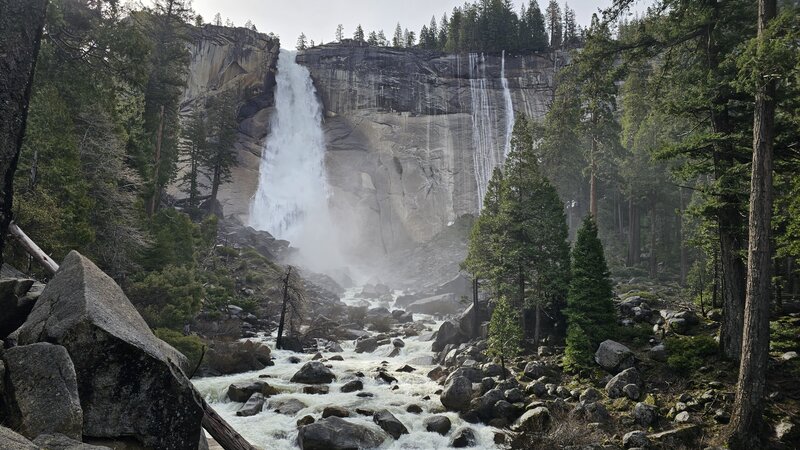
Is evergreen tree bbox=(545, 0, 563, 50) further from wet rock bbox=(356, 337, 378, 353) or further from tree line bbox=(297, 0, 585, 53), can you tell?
wet rock bbox=(356, 337, 378, 353)

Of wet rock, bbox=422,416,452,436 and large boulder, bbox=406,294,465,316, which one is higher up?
wet rock, bbox=422,416,452,436

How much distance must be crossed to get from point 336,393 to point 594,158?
21.4 m

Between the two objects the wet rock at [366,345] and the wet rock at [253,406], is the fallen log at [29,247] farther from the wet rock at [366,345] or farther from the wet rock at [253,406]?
the wet rock at [366,345]

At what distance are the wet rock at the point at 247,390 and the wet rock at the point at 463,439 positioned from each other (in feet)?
24.5

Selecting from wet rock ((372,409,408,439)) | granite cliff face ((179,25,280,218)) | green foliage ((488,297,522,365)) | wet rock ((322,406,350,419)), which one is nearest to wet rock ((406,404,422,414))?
wet rock ((372,409,408,439))

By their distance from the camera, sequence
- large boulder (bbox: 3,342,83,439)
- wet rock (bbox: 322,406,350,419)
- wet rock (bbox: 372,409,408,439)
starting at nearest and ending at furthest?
1. large boulder (bbox: 3,342,83,439)
2. wet rock (bbox: 372,409,408,439)
3. wet rock (bbox: 322,406,350,419)

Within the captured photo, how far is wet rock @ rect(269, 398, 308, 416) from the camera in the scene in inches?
627

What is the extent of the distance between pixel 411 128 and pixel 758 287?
61897mm

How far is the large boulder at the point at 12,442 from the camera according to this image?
10.2 feet

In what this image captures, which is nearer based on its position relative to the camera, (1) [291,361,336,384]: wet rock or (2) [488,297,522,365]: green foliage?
(2) [488,297,522,365]: green foliage

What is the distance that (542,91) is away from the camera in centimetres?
7062

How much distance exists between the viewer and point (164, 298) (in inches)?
798

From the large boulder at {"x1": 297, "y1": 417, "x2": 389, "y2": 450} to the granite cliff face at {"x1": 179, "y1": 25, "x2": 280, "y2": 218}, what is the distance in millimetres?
54659

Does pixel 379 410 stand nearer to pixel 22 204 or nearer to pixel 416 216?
pixel 22 204
